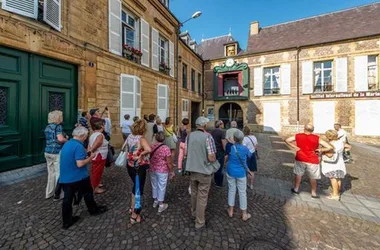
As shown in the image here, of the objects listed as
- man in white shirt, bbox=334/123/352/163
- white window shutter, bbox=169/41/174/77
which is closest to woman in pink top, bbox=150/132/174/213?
man in white shirt, bbox=334/123/352/163

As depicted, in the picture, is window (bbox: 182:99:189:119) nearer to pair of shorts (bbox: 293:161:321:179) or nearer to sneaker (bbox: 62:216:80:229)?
pair of shorts (bbox: 293:161:321:179)

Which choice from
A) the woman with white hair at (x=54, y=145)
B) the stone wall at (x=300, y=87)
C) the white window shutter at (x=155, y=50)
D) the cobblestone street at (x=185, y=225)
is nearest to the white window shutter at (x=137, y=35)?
the white window shutter at (x=155, y=50)

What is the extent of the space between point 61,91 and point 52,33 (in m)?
1.58

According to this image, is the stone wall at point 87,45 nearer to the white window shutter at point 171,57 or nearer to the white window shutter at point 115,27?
the white window shutter at point 115,27

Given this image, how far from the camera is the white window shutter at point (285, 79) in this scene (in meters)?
15.9

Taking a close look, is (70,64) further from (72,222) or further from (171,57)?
(171,57)

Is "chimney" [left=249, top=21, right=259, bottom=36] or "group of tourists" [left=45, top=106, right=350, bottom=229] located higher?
"chimney" [left=249, top=21, right=259, bottom=36]

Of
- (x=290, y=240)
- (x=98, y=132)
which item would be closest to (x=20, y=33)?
(x=98, y=132)

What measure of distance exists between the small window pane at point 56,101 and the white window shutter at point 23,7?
1.98 m

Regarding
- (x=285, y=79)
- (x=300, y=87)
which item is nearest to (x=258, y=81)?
(x=285, y=79)

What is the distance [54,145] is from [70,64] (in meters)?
3.67

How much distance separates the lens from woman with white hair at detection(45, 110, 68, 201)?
3.14m

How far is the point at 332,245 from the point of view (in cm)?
234

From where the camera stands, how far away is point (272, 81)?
16.8m
